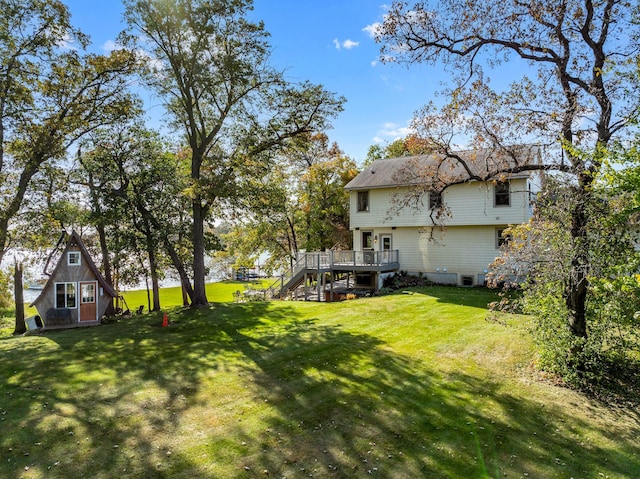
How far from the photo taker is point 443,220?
2098 cm

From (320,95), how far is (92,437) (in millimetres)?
14515

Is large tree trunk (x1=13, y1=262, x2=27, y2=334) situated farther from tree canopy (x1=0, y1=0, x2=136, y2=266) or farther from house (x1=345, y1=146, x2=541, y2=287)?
house (x1=345, y1=146, x2=541, y2=287)

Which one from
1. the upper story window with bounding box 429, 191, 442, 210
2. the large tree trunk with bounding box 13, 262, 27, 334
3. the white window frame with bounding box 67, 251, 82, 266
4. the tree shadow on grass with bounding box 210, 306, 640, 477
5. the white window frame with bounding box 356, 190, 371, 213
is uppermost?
the white window frame with bounding box 356, 190, 371, 213

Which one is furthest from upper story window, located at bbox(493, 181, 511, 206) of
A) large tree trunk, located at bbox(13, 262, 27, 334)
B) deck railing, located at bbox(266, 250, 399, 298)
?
large tree trunk, located at bbox(13, 262, 27, 334)

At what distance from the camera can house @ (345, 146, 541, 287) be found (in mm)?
19609

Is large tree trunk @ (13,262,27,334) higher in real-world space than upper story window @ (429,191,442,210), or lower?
lower

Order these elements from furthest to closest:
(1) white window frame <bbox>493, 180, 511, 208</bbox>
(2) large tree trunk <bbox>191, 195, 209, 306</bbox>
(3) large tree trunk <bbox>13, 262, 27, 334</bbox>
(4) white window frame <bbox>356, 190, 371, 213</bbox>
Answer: (4) white window frame <bbox>356, 190, 371, 213</bbox> → (1) white window frame <bbox>493, 180, 511, 208</bbox> → (2) large tree trunk <bbox>191, 195, 209, 306</bbox> → (3) large tree trunk <bbox>13, 262, 27, 334</bbox>

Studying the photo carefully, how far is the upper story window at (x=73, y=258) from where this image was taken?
1515 centimetres

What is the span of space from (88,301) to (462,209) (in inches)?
751

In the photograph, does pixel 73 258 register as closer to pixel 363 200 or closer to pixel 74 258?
pixel 74 258

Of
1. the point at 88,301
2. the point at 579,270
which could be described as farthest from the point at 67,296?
the point at 579,270

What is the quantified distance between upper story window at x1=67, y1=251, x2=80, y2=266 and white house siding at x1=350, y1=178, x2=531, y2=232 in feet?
44.6

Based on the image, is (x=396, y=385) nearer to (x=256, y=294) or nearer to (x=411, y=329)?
(x=411, y=329)

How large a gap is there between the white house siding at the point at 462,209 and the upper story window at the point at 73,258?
13.6m
